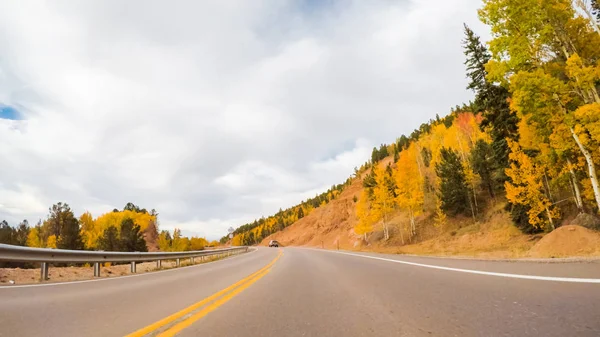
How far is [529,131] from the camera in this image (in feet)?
81.9

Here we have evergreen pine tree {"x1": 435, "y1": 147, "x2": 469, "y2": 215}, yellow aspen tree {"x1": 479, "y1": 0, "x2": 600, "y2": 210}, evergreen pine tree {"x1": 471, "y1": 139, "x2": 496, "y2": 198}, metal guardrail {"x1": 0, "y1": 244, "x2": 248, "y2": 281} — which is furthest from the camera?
evergreen pine tree {"x1": 435, "y1": 147, "x2": 469, "y2": 215}

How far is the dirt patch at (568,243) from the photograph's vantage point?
1278 cm

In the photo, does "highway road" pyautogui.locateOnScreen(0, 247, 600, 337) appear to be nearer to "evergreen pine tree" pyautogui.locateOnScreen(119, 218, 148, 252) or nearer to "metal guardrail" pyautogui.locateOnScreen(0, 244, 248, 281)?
"metal guardrail" pyautogui.locateOnScreen(0, 244, 248, 281)

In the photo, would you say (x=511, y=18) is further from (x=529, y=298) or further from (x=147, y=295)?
(x=147, y=295)

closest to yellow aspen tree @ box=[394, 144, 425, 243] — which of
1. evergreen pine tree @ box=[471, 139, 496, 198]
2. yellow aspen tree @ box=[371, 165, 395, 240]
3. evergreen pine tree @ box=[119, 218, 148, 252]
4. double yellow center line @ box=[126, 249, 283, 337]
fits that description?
yellow aspen tree @ box=[371, 165, 395, 240]

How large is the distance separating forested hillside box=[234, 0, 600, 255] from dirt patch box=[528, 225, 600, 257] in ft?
11.1

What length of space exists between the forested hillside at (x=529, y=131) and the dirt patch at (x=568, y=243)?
3.40m

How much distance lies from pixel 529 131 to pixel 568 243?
14492 millimetres

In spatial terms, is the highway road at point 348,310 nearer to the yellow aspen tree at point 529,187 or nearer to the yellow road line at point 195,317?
the yellow road line at point 195,317

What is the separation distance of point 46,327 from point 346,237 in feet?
260

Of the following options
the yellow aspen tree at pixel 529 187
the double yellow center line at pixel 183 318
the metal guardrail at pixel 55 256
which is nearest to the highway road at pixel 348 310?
the double yellow center line at pixel 183 318

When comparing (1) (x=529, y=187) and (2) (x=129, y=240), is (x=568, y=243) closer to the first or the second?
(1) (x=529, y=187)

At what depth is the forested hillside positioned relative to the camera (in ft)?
53.0

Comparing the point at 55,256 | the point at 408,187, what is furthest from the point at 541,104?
the point at 408,187
